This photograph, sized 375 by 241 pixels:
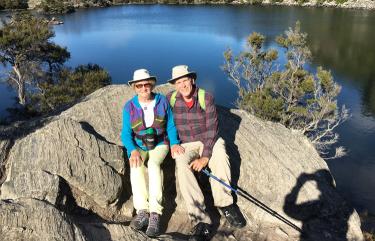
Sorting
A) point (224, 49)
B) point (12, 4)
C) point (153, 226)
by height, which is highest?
point (12, 4)

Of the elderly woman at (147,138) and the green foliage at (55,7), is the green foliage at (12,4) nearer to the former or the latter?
the green foliage at (55,7)

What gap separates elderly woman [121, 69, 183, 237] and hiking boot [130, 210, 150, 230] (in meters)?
0.02

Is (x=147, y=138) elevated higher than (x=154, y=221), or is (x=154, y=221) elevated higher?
(x=147, y=138)

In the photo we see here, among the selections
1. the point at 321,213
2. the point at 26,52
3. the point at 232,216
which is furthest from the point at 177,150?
the point at 26,52

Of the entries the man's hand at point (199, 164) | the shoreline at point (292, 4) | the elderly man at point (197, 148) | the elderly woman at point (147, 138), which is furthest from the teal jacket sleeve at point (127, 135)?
the shoreline at point (292, 4)

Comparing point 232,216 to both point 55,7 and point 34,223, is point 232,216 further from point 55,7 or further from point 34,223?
point 55,7

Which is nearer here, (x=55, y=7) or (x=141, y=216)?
(x=141, y=216)

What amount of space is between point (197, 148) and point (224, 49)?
40.4 meters

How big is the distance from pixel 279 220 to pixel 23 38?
2921cm

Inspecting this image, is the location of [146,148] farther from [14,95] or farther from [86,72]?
[14,95]

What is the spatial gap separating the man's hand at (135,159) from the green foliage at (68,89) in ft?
72.6

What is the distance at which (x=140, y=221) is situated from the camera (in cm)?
535

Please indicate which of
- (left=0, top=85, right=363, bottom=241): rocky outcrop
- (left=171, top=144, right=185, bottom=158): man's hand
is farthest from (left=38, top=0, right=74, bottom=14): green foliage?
Answer: (left=171, top=144, right=185, bottom=158): man's hand

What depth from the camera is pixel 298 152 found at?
27.2 ft
